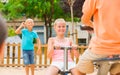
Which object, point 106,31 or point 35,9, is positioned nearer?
point 106,31

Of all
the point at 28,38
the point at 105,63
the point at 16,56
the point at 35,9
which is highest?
the point at 35,9

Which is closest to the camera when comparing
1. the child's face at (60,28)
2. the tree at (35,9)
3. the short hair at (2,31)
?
the short hair at (2,31)

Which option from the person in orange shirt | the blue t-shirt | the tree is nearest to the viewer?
the person in orange shirt

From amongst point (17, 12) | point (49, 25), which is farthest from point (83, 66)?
point (49, 25)

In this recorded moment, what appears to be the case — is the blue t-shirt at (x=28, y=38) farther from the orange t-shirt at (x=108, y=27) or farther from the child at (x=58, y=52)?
the orange t-shirt at (x=108, y=27)

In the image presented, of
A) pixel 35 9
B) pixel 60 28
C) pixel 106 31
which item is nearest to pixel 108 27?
pixel 106 31

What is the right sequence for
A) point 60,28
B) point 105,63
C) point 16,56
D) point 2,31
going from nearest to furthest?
point 2,31 → point 105,63 → point 60,28 → point 16,56

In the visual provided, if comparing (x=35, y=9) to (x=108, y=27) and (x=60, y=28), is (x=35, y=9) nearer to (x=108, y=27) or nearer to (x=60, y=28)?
(x=60, y=28)

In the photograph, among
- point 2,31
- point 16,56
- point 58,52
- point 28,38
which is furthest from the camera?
point 16,56

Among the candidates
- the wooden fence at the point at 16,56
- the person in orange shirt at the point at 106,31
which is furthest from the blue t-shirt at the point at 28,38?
the wooden fence at the point at 16,56

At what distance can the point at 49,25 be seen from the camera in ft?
95.0

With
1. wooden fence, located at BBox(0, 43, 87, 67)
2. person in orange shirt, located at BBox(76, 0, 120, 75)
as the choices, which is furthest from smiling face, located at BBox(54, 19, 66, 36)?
wooden fence, located at BBox(0, 43, 87, 67)

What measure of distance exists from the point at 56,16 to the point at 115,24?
24997 millimetres

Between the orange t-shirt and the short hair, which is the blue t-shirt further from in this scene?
the short hair
